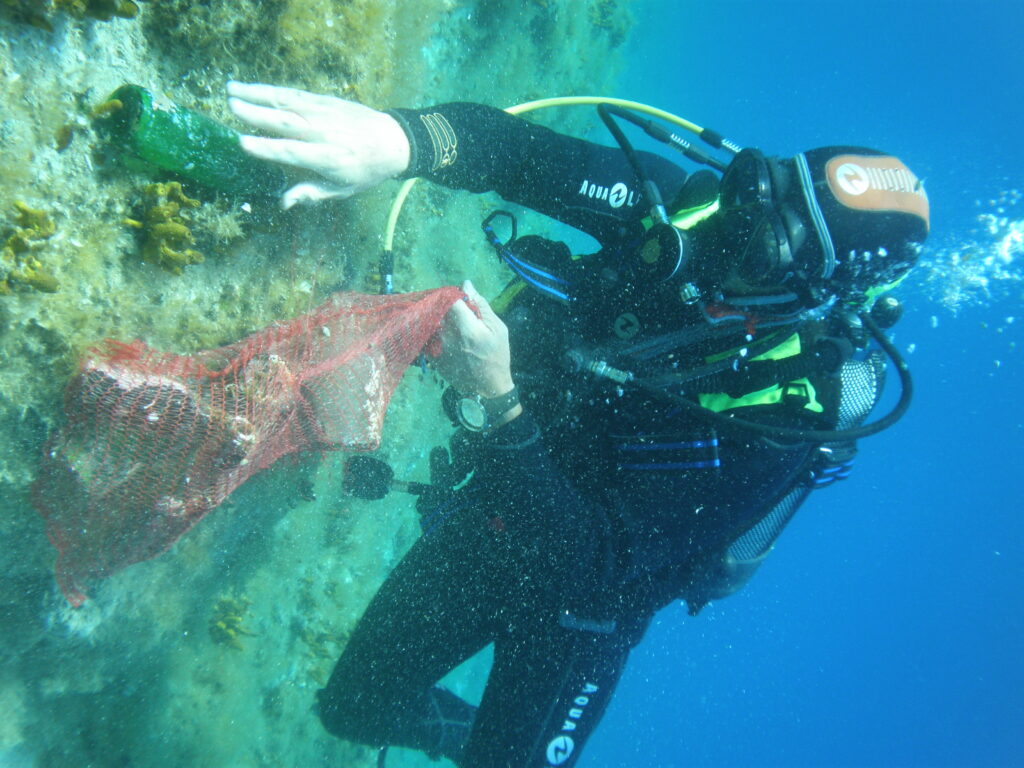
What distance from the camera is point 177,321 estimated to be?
2.29m

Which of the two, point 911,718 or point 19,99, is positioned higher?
point 19,99

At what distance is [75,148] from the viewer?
1758 millimetres

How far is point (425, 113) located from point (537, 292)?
113cm

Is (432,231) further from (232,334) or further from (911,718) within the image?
(911,718)

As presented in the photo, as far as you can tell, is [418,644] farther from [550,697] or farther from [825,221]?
[825,221]

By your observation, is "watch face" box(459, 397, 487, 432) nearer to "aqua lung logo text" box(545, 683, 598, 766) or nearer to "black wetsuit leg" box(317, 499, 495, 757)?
"black wetsuit leg" box(317, 499, 495, 757)

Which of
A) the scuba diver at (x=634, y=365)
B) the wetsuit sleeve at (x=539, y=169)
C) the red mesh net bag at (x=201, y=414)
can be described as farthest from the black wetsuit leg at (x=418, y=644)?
the wetsuit sleeve at (x=539, y=169)

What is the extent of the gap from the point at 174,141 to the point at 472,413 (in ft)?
5.50

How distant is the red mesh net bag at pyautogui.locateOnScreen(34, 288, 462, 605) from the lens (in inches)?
73.5

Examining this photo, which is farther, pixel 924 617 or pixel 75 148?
pixel 924 617

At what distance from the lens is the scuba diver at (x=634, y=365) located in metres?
2.28

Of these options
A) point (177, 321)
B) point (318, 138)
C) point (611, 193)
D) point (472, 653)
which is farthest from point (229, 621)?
point (611, 193)

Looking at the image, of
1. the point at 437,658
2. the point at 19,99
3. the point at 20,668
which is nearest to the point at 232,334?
the point at 19,99

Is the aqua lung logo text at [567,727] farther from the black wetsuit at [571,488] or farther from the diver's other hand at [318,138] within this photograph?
the diver's other hand at [318,138]
